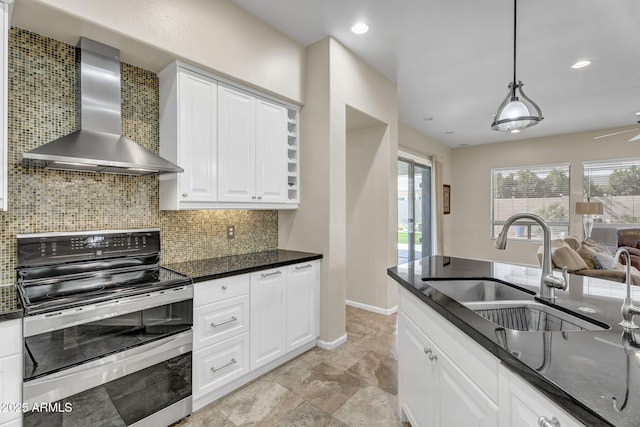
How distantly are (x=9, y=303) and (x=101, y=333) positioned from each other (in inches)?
16.1

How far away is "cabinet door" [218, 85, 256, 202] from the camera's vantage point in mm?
2371

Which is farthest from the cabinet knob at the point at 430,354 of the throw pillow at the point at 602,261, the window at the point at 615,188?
the window at the point at 615,188

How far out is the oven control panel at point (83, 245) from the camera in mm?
1718

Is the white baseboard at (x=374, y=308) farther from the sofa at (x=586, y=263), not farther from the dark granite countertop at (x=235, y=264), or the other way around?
the sofa at (x=586, y=263)

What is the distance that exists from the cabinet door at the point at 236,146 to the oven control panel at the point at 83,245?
62 cm

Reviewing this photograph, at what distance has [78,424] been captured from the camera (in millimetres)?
1449

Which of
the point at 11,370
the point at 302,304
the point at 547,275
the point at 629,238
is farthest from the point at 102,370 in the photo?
the point at 629,238

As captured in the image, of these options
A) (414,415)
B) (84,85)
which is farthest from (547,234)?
(84,85)

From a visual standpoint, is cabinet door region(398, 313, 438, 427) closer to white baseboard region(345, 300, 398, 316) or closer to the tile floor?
the tile floor

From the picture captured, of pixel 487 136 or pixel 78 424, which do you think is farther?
pixel 487 136

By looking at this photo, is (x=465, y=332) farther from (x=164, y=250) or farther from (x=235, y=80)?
(x=235, y=80)

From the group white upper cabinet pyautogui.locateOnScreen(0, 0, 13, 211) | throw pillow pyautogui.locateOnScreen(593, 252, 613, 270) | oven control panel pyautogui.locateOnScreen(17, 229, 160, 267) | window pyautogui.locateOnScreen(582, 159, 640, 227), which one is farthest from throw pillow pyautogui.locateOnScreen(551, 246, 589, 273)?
white upper cabinet pyautogui.locateOnScreen(0, 0, 13, 211)

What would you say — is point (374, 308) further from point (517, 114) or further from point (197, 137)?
point (197, 137)

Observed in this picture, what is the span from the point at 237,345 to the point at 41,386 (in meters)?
1.07
